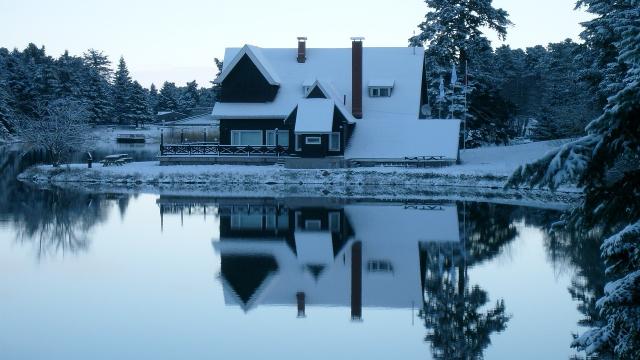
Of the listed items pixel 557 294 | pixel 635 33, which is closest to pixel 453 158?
pixel 557 294

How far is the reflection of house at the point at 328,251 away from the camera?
1717 centimetres

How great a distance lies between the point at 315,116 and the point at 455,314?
33.8 meters

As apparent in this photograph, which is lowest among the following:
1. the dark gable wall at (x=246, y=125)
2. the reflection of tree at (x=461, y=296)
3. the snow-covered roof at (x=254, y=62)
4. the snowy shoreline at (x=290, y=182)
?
the reflection of tree at (x=461, y=296)

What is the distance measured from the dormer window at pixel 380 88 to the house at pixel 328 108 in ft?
0.23

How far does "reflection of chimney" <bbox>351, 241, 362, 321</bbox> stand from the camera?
15.8 m

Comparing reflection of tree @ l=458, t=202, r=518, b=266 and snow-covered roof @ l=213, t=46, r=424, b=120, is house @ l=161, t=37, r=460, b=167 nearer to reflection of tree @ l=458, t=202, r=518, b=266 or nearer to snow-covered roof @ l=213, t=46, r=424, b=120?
snow-covered roof @ l=213, t=46, r=424, b=120

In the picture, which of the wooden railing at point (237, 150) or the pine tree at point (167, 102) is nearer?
the wooden railing at point (237, 150)

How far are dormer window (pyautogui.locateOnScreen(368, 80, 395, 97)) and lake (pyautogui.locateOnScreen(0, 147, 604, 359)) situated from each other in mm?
23384

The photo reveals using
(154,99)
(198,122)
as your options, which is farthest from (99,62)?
(198,122)

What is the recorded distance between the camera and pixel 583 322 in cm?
1444

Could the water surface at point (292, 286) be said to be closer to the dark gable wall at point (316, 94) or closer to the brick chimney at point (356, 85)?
the dark gable wall at point (316, 94)

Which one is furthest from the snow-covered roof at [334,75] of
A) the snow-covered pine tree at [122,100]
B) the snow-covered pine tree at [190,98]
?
the snow-covered pine tree at [190,98]

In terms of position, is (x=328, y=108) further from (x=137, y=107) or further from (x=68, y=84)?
(x=137, y=107)

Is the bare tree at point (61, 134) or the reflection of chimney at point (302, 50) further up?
the reflection of chimney at point (302, 50)
